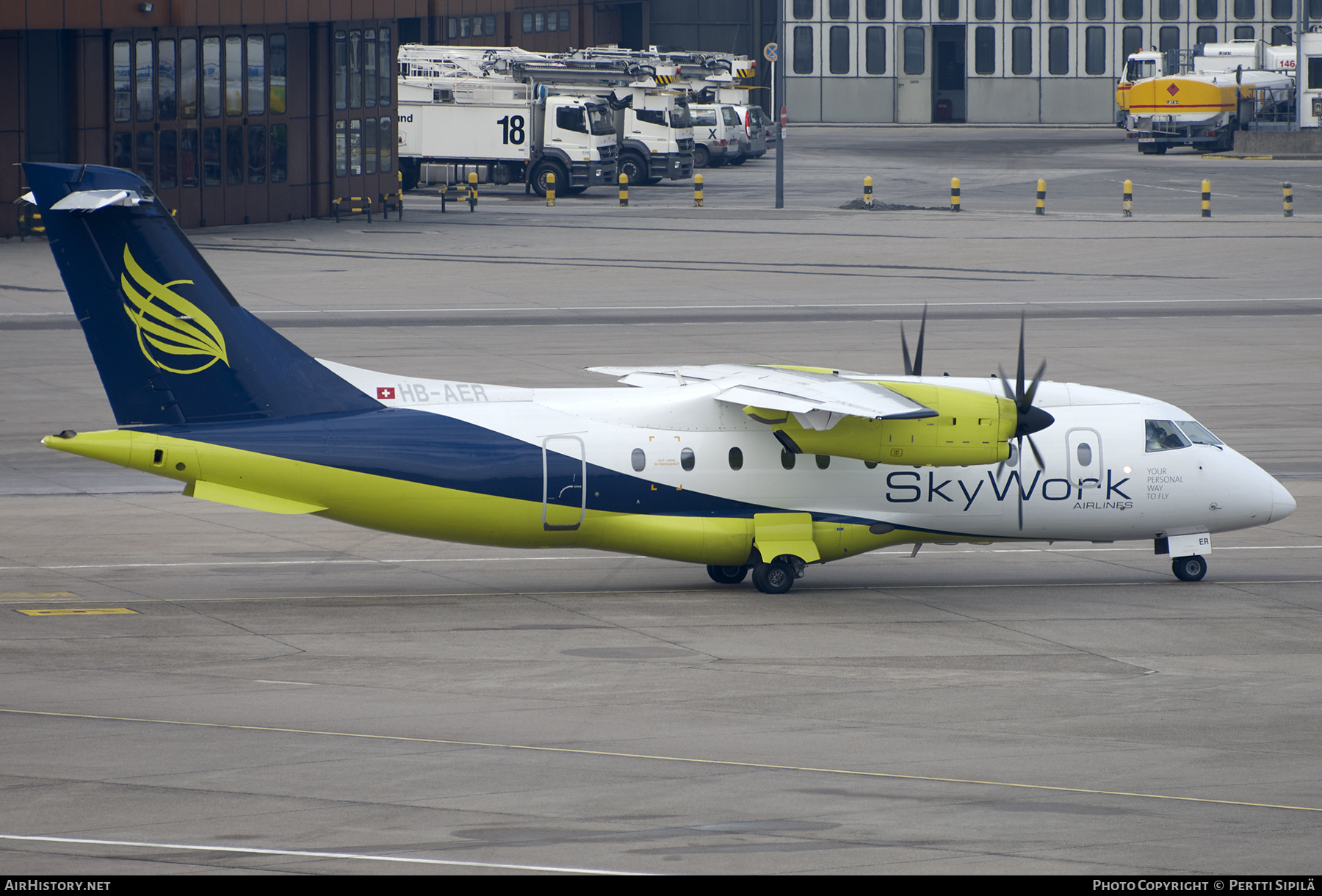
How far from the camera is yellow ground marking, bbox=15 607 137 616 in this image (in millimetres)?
22116

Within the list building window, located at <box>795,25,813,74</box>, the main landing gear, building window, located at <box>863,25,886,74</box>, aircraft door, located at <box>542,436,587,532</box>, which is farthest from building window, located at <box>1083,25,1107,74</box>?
aircraft door, located at <box>542,436,587,532</box>

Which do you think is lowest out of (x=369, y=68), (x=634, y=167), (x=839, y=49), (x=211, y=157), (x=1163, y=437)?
(x=1163, y=437)

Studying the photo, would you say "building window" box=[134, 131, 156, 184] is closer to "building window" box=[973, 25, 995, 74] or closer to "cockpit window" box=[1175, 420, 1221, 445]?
"cockpit window" box=[1175, 420, 1221, 445]

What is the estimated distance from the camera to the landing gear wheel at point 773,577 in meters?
23.7

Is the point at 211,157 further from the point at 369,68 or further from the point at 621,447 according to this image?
the point at 621,447

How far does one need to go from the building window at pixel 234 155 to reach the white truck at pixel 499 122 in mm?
13360

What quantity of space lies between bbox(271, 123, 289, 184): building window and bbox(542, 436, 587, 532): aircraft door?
4777 centimetres

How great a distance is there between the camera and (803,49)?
120062 mm

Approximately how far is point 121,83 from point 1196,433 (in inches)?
1878

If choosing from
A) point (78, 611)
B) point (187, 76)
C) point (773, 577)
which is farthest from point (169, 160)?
point (773, 577)

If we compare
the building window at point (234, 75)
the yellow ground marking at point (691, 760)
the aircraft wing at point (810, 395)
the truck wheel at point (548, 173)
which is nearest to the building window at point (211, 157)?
the building window at point (234, 75)

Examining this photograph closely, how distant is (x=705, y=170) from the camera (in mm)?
94812

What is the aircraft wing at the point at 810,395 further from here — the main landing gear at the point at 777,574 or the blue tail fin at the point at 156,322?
the blue tail fin at the point at 156,322

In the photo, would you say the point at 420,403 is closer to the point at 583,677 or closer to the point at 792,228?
the point at 583,677
